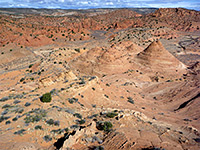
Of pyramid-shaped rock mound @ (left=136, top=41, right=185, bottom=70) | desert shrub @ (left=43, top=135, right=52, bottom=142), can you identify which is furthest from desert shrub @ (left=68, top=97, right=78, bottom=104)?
pyramid-shaped rock mound @ (left=136, top=41, right=185, bottom=70)

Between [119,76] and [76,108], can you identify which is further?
[119,76]

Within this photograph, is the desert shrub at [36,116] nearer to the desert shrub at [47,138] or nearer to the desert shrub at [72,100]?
the desert shrub at [47,138]

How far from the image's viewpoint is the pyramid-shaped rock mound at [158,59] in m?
35.6

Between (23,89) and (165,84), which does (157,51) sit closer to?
(165,84)

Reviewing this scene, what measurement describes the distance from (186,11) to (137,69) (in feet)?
314

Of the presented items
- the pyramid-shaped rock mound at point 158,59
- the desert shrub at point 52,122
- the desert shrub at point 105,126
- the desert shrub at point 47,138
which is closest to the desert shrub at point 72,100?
the desert shrub at point 52,122

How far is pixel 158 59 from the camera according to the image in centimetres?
3647

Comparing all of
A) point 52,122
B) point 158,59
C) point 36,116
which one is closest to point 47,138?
point 52,122

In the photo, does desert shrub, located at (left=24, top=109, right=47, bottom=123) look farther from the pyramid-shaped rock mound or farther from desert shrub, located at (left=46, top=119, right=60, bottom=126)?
the pyramid-shaped rock mound

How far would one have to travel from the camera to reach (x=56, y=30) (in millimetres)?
65500

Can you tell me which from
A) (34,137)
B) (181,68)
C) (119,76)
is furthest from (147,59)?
(34,137)

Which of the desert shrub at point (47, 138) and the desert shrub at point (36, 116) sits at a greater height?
the desert shrub at point (36, 116)

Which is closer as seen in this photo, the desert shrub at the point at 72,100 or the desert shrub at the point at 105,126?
the desert shrub at the point at 105,126

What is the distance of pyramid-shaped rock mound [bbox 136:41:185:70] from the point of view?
35625mm
